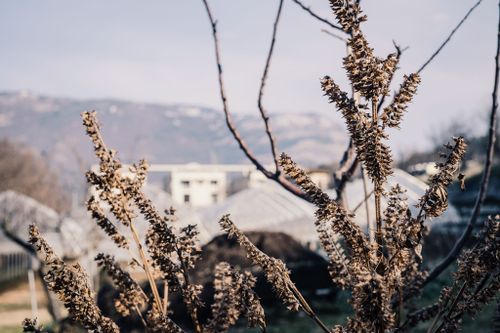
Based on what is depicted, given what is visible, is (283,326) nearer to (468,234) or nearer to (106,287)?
(106,287)

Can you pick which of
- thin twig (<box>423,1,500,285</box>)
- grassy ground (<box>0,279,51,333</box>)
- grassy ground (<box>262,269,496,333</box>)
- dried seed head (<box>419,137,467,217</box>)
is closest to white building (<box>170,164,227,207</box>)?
grassy ground (<box>0,279,51,333</box>)

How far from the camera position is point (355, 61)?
151 cm

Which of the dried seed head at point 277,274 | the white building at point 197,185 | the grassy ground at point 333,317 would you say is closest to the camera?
the dried seed head at point 277,274

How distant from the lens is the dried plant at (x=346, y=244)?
1.51 meters

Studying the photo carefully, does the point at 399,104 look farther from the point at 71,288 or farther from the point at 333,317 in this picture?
the point at 333,317

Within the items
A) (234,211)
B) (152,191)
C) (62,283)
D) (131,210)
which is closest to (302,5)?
(131,210)

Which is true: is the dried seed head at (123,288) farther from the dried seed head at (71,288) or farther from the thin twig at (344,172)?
the thin twig at (344,172)

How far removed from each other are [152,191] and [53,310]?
26.7 m

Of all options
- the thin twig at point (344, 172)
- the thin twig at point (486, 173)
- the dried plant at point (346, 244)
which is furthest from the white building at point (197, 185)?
the dried plant at point (346, 244)

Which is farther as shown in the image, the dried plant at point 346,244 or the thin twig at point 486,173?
the thin twig at point 486,173

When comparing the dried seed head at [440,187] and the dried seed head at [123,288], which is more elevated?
the dried seed head at [440,187]

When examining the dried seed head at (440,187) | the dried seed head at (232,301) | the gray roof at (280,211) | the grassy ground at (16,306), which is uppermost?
the dried seed head at (440,187)

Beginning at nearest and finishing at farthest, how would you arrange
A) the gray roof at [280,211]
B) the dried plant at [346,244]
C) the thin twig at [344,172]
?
the dried plant at [346,244]
the thin twig at [344,172]
the gray roof at [280,211]

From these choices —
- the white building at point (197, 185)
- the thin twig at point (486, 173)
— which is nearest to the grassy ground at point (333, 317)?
the thin twig at point (486, 173)
